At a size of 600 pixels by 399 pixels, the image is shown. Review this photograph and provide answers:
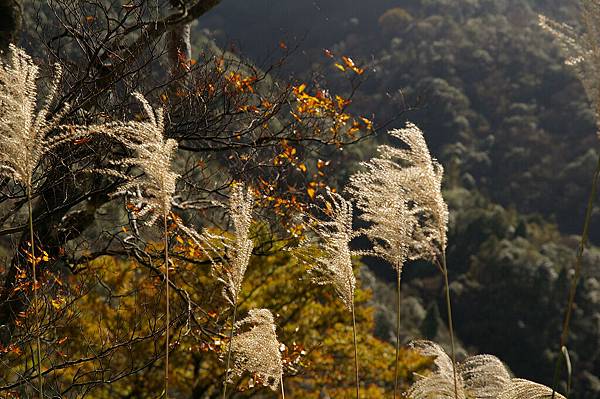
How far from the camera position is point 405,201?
2609 mm

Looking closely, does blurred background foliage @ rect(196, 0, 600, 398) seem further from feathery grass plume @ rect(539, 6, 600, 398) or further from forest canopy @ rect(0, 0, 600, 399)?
feathery grass plume @ rect(539, 6, 600, 398)

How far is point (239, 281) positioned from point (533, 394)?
1092 mm

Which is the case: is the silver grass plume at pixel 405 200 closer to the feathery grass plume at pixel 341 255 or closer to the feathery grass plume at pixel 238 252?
the feathery grass plume at pixel 341 255

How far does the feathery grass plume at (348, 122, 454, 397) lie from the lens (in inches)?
95.7

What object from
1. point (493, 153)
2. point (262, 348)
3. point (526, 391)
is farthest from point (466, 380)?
point (493, 153)

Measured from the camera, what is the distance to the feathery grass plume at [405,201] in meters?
2.43

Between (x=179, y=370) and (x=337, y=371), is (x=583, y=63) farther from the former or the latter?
(x=337, y=371)

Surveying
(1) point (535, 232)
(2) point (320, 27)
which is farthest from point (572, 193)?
(2) point (320, 27)

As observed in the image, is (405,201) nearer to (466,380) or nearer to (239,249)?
(239,249)

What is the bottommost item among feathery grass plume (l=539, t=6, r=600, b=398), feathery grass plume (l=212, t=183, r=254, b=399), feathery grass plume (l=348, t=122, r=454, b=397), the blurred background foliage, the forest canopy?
the blurred background foliage

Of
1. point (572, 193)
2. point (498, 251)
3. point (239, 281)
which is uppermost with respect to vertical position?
point (239, 281)

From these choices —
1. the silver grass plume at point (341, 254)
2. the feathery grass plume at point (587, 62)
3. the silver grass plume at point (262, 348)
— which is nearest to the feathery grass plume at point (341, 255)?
the silver grass plume at point (341, 254)

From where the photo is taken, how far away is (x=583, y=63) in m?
2.20

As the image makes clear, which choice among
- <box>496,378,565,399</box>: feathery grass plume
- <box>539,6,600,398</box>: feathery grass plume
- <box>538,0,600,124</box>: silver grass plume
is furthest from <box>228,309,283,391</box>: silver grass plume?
<box>538,0,600,124</box>: silver grass plume
